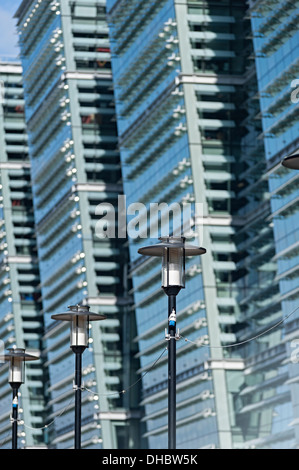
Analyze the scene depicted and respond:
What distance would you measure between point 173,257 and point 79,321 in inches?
391

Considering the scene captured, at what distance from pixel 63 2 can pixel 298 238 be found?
3982 centimetres

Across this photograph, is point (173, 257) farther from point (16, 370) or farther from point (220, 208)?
point (220, 208)

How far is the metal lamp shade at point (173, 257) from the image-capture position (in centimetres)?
2933

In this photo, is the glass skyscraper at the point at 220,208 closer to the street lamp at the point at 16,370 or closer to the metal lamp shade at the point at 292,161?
the street lamp at the point at 16,370

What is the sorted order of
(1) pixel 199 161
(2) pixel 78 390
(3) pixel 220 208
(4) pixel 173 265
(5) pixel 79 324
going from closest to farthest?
(4) pixel 173 265
(2) pixel 78 390
(5) pixel 79 324
(1) pixel 199 161
(3) pixel 220 208

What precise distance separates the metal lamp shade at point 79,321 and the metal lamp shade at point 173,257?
8.95 metres

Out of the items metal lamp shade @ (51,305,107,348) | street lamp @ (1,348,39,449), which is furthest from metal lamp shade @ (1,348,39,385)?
metal lamp shade @ (51,305,107,348)

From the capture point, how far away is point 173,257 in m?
29.6

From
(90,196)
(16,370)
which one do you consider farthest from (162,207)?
(16,370)

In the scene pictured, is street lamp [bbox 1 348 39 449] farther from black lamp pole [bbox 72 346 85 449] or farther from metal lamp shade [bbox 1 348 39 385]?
black lamp pole [bbox 72 346 85 449]

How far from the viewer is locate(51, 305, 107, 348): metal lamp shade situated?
38500mm

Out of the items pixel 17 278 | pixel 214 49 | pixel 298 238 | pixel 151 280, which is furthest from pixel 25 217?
pixel 298 238

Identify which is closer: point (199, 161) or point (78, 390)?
point (78, 390)

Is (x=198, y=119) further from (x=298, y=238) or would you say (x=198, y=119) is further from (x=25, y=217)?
(x=25, y=217)
